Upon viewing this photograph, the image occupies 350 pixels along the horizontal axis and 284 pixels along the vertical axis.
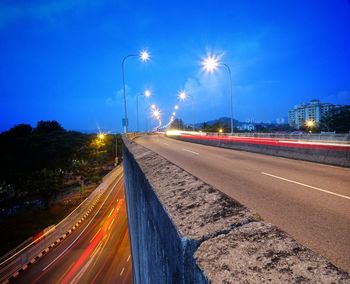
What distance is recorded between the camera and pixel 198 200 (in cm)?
297

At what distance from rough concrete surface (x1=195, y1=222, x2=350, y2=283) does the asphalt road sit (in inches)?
1212

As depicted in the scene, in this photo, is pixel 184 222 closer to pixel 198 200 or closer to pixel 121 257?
pixel 198 200

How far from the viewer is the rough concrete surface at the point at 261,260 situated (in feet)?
5.09

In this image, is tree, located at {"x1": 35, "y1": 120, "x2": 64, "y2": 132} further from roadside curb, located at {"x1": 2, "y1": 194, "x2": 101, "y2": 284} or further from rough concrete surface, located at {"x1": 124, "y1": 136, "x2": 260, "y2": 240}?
rough concrete surface, located at {"x1": 124, "y1": 136, "x2": 260, "y2": 240}

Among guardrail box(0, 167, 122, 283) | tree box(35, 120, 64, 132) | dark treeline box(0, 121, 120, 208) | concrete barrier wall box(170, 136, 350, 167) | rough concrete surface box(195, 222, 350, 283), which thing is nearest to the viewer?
rough concrete surface box(195, 222, 350, 283)

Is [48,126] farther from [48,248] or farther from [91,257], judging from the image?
[91,257]

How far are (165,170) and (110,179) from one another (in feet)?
245

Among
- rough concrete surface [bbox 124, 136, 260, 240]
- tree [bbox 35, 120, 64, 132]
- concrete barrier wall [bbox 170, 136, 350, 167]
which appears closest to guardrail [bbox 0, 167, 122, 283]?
concrete barrier wall [bbox 170, 136, 350, 167]

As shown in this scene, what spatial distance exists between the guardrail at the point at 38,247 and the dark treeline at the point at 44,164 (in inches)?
463

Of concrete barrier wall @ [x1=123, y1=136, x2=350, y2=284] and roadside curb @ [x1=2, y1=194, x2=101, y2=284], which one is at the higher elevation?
concrete barrier wall @ [x1=123, y1=136, x2=350, y2=284]

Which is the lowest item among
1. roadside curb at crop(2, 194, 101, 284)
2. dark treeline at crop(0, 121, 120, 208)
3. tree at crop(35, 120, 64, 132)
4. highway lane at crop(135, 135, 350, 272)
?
roadside curb at crop(2, 194, 101, 284)

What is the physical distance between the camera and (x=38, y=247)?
Result: 40.2 metres

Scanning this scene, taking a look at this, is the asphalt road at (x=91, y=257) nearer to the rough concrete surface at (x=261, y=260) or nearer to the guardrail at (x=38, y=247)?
the guardrail at (x=38, y=247)

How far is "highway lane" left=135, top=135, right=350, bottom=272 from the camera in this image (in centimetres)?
555
